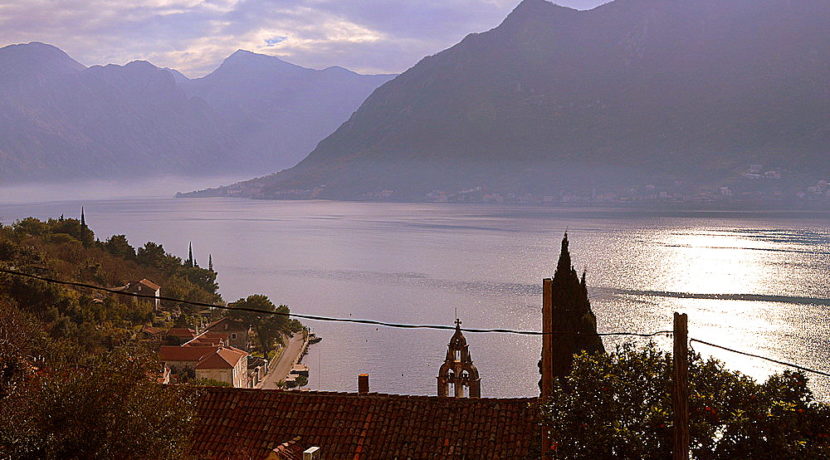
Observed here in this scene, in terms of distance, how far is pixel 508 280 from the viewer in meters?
70.1

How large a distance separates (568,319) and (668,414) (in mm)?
11847

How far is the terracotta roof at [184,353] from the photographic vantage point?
36.8m

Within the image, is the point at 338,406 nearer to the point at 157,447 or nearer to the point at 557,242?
the point at 157,447

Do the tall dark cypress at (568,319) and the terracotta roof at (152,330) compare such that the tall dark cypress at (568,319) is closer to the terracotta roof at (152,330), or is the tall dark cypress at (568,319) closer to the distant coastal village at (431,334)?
the distant coastal village at (431,334)

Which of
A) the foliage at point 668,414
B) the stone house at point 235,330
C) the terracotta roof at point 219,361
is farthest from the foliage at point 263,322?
the foliage at point 668,414

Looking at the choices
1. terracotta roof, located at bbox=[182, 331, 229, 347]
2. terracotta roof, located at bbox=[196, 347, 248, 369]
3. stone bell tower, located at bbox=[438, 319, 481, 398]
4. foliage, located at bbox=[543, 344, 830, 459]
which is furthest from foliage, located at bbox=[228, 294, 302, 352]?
foliage, located at bbox=[543, 344, 830, 459]

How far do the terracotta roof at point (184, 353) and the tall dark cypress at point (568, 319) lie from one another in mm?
23791

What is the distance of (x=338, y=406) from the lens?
11.6 meters

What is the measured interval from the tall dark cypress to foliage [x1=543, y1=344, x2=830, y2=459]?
962cm

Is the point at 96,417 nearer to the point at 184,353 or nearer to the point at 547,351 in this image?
the point at 547,351

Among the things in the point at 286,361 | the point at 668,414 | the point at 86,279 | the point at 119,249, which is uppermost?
the point at 668,414

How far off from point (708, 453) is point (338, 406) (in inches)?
250

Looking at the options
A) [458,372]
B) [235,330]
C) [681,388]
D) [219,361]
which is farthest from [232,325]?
[681,388]

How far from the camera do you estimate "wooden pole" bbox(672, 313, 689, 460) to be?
612 cm
